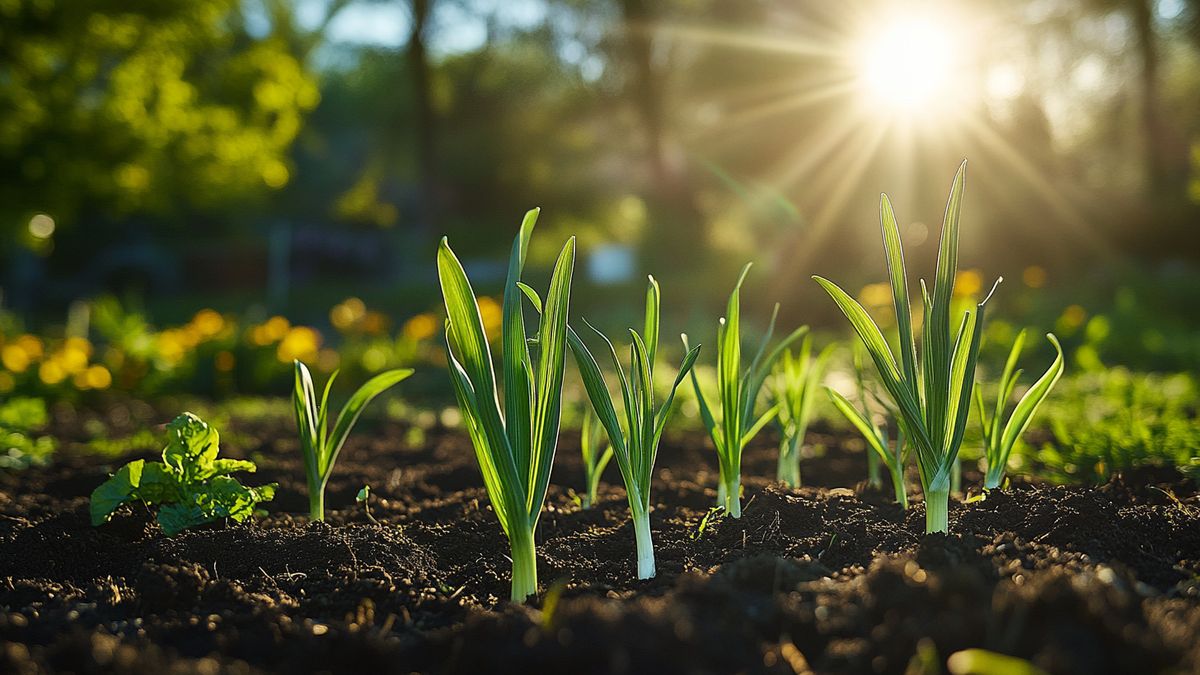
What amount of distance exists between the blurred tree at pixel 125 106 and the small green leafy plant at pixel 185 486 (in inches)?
288

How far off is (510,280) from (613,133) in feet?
65.4

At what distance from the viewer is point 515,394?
1.73 m

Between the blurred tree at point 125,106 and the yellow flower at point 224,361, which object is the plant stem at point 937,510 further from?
the blurred tree at point 125,106

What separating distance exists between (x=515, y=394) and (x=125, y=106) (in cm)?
864

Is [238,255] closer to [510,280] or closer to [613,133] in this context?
[613,133]

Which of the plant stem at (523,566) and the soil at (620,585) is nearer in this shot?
the soil at (620,585)

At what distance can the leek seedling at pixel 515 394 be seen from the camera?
5.49 feet

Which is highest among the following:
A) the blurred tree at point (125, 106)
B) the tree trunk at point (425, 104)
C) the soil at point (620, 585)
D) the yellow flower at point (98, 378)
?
the tree trunk at point (425, 104)

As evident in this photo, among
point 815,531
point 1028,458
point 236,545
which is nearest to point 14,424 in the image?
point 236,545

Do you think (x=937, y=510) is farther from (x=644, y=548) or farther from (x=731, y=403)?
(x=644, y=548)

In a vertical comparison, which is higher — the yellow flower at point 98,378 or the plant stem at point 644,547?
the yellow flower at point 98,378

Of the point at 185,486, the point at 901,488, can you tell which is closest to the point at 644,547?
the point at 901,488

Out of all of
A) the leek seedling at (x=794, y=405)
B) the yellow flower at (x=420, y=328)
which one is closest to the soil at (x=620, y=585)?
the leek seedling at (x=794, y=405)

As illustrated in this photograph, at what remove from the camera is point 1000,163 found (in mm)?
11945
